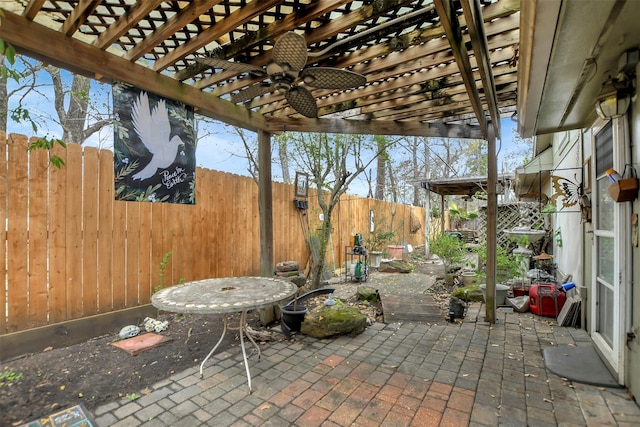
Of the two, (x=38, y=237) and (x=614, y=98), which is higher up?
(x=614, y=98)

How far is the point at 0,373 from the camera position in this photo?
239 centimetres

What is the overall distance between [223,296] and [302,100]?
171 cm

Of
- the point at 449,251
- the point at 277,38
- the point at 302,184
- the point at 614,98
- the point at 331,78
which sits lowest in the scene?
the point at 449,251

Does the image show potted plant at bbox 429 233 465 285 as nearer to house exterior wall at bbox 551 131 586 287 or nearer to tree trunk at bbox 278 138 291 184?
house exterior wall at bbox 551 131 586 287

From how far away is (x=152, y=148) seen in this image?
271 cm

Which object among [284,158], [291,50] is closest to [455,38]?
[291,50]

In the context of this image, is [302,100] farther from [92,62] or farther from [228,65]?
[92,62]

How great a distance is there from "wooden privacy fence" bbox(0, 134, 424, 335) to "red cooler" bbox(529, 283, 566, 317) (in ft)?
13.4

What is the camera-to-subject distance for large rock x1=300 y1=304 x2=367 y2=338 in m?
3.25

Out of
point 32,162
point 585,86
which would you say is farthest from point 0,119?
point 585,86

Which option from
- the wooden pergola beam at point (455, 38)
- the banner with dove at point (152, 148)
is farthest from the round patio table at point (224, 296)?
the wooden pergola beam at point (455, 38)

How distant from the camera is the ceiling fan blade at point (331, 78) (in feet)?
6.91

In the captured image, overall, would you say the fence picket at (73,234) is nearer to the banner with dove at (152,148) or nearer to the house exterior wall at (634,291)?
the banner with dove at (152,148)

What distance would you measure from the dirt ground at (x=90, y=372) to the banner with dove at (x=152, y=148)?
1404mm
